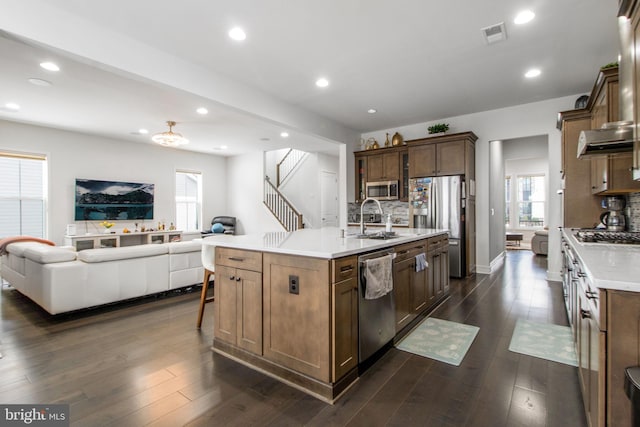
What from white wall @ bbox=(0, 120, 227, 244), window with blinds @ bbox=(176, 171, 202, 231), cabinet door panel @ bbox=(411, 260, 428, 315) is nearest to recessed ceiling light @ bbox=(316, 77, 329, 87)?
cabinet door panel @ bbox=(411, 260, 428, 315)

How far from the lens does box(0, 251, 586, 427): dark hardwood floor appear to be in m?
1.79

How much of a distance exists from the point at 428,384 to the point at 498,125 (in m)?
5.00

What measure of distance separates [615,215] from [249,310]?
3.86m

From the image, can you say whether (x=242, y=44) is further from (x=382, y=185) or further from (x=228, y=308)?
(x=382, y=185)

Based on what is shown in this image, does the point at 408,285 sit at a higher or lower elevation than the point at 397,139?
lower

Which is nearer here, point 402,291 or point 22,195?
point 402,291

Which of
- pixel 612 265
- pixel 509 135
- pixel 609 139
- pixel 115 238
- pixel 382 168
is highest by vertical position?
pixel 509 135

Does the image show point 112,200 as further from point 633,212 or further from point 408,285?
point 633,212

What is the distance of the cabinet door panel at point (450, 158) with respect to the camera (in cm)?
534

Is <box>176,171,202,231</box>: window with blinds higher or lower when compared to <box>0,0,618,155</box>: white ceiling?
lower

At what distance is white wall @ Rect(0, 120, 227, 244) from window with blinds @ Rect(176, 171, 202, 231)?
181mm

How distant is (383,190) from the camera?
652 centimetres

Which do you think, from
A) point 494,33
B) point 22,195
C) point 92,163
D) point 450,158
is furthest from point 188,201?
point 494,33

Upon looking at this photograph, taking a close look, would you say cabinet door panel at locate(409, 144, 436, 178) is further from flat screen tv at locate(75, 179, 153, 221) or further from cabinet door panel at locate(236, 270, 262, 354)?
flat screen tv at locate(75, 179, 153, 221)
